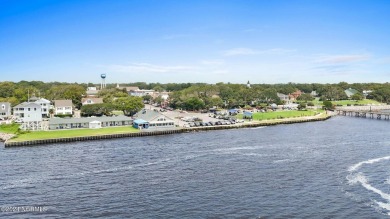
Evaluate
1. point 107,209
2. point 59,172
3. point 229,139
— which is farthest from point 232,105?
point 107,209

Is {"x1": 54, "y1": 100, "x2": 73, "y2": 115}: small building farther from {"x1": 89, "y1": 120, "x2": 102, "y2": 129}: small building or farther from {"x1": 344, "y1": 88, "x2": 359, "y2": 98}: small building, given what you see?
{"x1": 344, "y1": 88, "x2": 359, "y2": 98}: small building

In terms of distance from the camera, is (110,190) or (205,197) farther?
(110,190)

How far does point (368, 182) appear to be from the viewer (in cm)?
3228

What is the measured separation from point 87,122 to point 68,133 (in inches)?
260

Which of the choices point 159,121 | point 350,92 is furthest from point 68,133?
point 350,92

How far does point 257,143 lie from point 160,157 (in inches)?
646

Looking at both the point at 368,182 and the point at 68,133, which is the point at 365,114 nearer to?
the point at 368,182

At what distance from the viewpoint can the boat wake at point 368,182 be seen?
1072 inches

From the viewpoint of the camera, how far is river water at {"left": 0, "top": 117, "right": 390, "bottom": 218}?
86.7ft

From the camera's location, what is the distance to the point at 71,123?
6375cm

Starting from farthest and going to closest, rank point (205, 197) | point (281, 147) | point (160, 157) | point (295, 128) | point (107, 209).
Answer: point (295, 128) → point (281, 147) → point (160, 157) → point (205, 197) → point (107, 209)

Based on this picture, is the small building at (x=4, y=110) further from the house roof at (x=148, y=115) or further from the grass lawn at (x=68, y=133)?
the house roof at (x=148, y=115)

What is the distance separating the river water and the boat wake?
0.08m

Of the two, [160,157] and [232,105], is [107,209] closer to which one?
[160,157]
